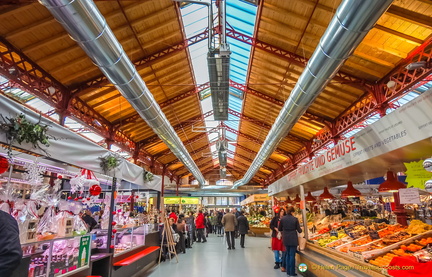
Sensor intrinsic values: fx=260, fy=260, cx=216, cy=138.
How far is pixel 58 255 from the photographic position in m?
3.10

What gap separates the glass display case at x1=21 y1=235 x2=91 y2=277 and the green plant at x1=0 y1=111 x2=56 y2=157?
103 cm

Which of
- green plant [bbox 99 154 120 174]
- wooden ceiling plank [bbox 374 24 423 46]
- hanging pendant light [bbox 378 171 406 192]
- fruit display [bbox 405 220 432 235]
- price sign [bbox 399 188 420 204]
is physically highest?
wooden ceiling plank [bbox 374 24 423 46]

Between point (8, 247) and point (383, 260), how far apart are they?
4088 millimetres

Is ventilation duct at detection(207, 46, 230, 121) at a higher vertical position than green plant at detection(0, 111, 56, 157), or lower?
higher

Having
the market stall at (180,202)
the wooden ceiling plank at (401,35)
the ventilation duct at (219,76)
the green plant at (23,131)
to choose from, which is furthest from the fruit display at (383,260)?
Result: the market stall at (180,202)

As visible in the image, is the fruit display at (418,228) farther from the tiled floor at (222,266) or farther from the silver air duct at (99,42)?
the silver air duct at (99,42)

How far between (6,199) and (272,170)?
22.6 m

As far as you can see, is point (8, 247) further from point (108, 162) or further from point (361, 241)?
point (361, 241)

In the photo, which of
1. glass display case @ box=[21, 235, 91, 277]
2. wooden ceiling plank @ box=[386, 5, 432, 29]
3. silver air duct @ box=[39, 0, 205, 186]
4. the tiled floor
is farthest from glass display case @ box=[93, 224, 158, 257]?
wooden ceiling plank @ box=[386, 5, 432, 29]

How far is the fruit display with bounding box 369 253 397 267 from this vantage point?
3359 mm

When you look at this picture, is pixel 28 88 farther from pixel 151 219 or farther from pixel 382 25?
pixel 382 25

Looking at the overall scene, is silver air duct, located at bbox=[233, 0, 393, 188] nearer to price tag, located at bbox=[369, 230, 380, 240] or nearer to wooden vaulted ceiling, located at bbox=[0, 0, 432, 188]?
wooden vaulted ceiling, located at bbox=[0, 0, 432, 188]

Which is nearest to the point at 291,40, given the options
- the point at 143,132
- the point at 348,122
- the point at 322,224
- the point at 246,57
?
the point at 246,57

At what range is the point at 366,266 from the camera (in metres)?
3.54
